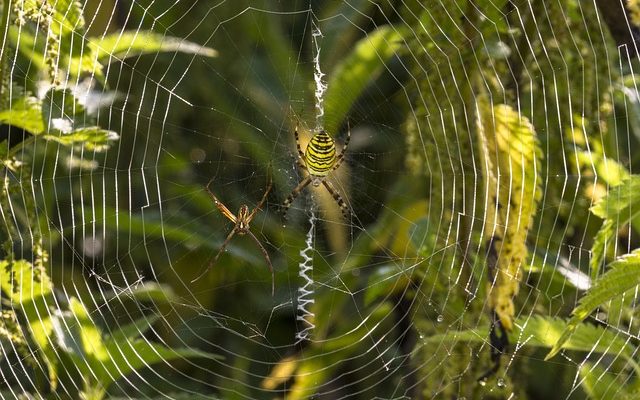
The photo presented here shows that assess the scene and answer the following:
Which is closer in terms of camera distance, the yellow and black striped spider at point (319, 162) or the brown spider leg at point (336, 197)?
the yellow and black striped spider at point (319, 162)

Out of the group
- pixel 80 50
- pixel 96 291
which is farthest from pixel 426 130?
pixel 96 291

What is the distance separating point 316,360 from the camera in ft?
14.5

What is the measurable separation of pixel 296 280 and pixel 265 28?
1.31 metres

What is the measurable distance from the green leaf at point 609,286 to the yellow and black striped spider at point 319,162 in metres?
1.73

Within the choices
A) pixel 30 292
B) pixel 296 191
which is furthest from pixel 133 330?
pixel 296 191

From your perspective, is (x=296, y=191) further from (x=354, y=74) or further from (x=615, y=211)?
(x=615, y=211)

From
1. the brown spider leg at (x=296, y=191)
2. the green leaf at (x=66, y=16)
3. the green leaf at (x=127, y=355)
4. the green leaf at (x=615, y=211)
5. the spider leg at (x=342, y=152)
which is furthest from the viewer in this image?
the brown spider leg at (x=296, y=191)

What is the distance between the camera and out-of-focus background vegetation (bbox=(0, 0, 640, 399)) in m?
2.81

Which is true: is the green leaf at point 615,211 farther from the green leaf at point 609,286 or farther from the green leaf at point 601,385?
the green leaf at point 601,385

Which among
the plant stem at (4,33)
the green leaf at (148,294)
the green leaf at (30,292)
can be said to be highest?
the plant stem at (4,33)

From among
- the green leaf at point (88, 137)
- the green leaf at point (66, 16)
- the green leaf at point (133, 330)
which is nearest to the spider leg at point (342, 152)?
the green leaf at point (133, 330)

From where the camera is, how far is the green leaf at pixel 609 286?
2.07 metres

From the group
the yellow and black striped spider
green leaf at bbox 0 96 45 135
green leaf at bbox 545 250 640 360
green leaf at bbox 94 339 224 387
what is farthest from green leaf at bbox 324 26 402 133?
green leaf at bbox 545 250 640 360

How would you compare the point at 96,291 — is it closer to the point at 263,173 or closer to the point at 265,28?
the point at 263,173
